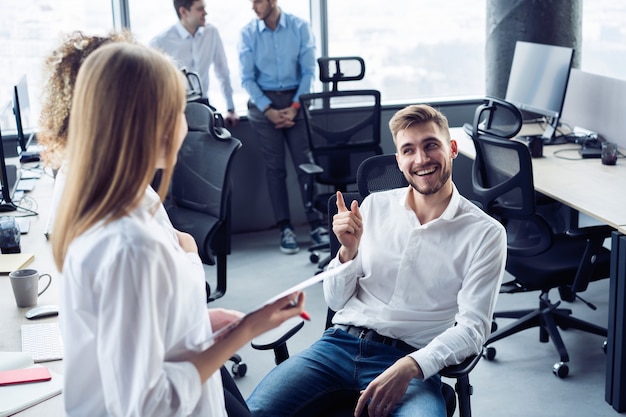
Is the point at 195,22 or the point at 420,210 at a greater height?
the point at 195,22

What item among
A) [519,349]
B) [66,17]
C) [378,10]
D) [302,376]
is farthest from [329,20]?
[302,376]

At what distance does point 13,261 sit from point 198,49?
283 cm

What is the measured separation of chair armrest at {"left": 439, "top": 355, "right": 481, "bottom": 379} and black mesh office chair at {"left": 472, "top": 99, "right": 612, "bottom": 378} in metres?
1.29

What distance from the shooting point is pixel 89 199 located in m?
1.29

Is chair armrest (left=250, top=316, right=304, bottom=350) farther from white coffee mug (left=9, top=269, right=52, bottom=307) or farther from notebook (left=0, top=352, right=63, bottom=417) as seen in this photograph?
white coffee mug (left=9, top=269, right=52, bottom=307)

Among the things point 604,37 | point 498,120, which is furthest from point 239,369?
point 604,37

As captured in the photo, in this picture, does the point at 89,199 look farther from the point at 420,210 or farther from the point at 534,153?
the point at 534,153

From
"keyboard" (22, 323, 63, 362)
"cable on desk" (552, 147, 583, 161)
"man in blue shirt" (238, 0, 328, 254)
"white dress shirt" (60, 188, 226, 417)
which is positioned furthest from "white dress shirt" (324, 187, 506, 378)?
"man in blue shirt" (238, 0, 328, 254)

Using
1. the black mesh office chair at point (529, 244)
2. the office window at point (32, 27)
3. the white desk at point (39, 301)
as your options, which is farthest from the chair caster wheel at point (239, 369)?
the office window at point (32, 27)

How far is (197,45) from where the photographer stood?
518 cm

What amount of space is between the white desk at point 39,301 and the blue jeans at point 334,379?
577 mm

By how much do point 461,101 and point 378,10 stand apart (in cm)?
91

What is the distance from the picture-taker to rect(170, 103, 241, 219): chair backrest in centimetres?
317

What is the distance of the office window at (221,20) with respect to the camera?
5316 mm
